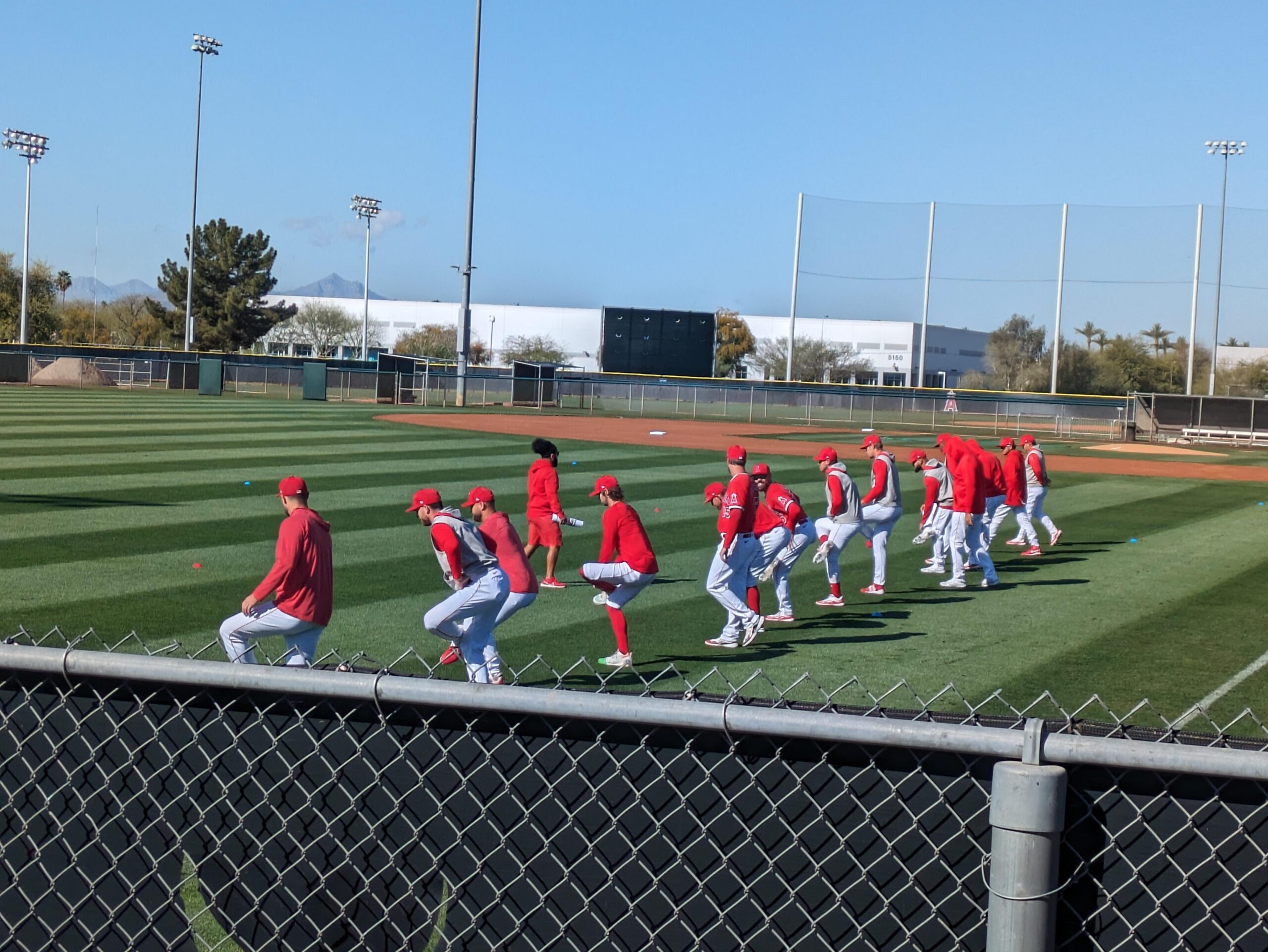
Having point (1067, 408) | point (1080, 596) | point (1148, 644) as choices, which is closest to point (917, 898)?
point (1148, 644)

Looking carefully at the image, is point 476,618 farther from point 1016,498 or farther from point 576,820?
point 1016,498

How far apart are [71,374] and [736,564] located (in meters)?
54.0

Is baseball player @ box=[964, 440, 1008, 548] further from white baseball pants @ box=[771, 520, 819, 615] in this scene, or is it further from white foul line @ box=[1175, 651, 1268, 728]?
white foul line @ box=[1175, 651, 1268, 728]

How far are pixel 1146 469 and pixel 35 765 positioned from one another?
3290 centimetres

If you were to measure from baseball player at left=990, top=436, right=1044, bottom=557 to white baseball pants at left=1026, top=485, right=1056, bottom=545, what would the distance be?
0.09 meters

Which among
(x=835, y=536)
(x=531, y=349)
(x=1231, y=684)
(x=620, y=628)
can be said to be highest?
(x=531, y=349)

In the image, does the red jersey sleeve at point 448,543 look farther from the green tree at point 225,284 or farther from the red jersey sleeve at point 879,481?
the green tree at point 225,284

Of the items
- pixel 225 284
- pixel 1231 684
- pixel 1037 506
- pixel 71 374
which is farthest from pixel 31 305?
pixel 1231 684

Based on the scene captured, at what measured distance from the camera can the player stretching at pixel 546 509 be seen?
45.3 feet

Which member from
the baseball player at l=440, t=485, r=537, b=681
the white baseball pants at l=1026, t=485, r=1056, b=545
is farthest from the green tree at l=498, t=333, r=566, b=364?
the baseball player at l=440, t=485, r=537, b=681

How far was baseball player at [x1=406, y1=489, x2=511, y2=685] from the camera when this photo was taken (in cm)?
928

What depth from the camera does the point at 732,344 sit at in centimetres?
10838

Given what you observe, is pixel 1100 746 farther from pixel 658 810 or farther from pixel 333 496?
pixel 333 496

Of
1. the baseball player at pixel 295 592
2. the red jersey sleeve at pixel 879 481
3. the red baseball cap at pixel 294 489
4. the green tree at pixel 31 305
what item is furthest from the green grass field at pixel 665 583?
the green tree at pixel 31 305
